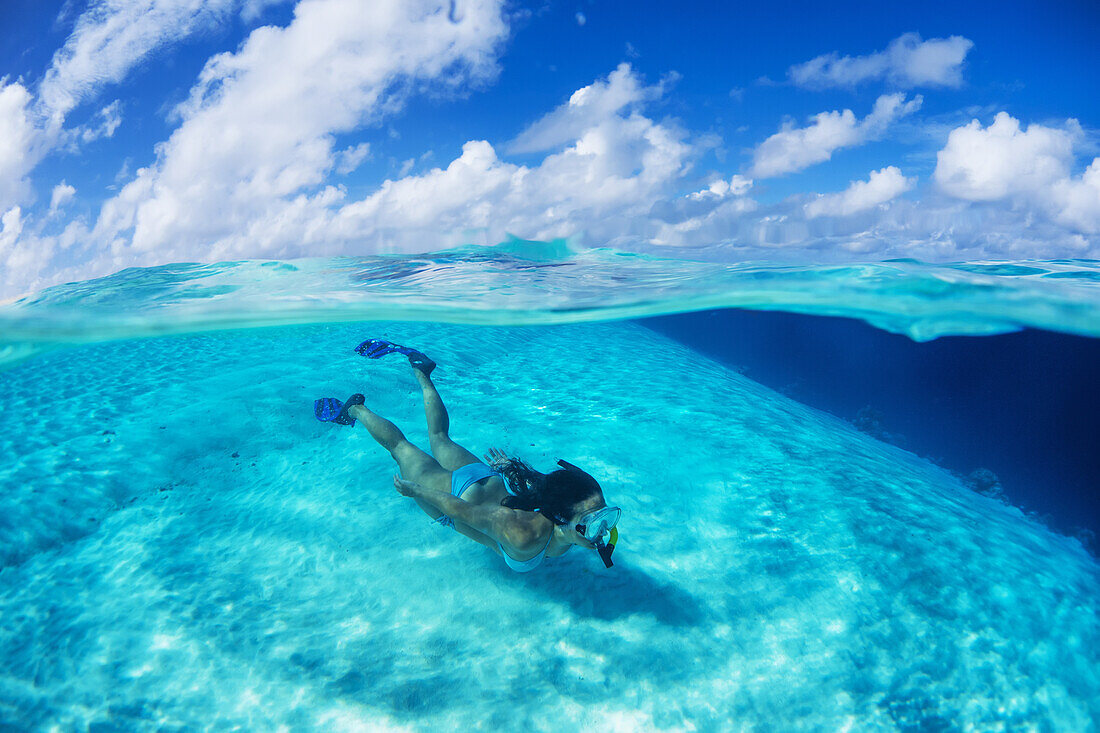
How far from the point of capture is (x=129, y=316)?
12.5 m

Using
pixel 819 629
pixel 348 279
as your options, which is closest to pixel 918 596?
pixel 819 629

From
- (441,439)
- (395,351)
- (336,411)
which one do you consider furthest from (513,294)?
(441,439)

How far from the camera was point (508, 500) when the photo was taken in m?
4.34

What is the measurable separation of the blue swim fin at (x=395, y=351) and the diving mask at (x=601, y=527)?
444 cm

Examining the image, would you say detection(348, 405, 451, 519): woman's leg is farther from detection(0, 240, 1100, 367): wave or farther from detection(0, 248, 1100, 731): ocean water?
detection(0, 240, 1100, 367): wave

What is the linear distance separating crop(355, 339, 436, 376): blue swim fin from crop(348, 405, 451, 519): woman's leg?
3.87 feet

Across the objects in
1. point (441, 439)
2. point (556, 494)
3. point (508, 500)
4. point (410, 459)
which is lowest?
point (410, 459)

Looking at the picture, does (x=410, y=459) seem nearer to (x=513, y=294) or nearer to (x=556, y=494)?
(x=556, y=494)

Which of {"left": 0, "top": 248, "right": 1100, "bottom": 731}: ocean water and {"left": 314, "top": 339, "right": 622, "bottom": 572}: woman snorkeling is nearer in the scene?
{"left": 314, "top": 339, "right": 622, "bottom": 572}: woman snorkeling

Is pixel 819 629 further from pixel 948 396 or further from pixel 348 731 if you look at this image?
pixel 948 396

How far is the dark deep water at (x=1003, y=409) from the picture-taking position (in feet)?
71.5

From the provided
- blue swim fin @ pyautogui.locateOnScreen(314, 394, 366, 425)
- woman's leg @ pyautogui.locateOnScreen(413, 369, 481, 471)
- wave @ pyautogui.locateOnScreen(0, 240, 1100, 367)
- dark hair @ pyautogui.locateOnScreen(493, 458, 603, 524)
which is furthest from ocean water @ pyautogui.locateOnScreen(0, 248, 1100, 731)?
dark hair @ pyautogui.locateOnScreen(493, 458, 603, 524)

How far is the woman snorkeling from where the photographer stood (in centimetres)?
406

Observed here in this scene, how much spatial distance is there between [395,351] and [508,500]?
482cm
